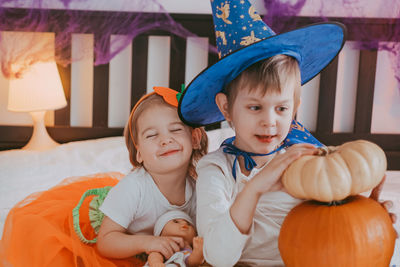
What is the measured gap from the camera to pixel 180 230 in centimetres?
103

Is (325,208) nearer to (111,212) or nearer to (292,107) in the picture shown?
(292,107)

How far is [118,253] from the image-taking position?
3.39 ft

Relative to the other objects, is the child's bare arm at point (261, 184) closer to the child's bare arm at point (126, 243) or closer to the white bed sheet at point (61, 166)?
the child's bare arm at point (126, 243)

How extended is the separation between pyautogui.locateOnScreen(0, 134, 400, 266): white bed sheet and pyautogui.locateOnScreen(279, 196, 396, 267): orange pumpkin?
3.30 feet

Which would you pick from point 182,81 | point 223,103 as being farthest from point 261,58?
point 182,81

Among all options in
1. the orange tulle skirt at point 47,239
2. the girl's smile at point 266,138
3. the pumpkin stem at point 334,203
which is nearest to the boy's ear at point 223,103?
the girl's smile at point 266,138

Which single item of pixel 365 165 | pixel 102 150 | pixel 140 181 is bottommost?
pixel 102 150

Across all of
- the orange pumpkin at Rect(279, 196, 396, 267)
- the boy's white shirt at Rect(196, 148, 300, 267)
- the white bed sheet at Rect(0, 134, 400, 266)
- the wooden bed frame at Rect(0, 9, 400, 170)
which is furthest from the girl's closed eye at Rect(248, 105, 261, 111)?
the wooden bed frame at Rect(0, 9, 400, 170)

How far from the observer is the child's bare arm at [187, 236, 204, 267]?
0.88 m

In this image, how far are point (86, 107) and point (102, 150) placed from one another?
56 cm

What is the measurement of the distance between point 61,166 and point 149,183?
1001 mm

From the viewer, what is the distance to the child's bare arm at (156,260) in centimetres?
91

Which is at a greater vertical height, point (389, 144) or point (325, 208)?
point (325, 208)

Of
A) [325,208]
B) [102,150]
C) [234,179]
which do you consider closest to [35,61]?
[102,150]
